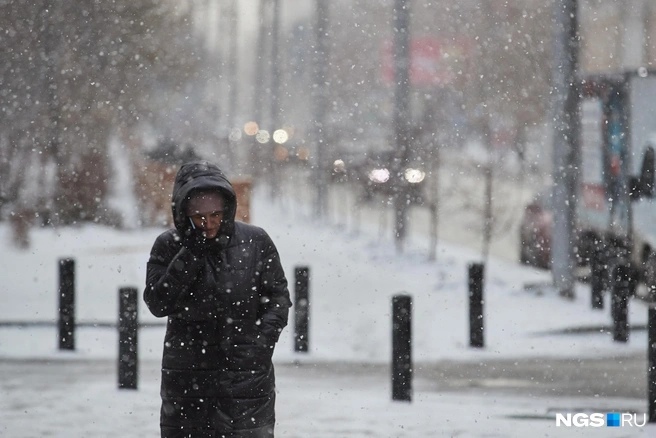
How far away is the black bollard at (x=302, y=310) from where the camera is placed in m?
12.4

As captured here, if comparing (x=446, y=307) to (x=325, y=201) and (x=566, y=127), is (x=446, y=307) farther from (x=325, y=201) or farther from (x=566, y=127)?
→ (x=325, y=201)

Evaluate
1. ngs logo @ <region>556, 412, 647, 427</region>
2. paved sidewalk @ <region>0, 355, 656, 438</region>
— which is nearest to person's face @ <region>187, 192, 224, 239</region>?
paved sidewalk @ <region>0, 355, 656, 438</region>

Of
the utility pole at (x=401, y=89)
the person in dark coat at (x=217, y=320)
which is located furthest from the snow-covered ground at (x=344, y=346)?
the person in dark coat at (x=217, y=320)

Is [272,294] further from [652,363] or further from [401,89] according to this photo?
[401,89]

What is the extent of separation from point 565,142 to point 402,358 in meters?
7.32

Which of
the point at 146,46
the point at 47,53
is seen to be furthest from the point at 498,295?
the point at 146,46

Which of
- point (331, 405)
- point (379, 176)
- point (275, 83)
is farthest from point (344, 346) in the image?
point (275, 83)

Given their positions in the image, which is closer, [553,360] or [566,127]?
[553,360]

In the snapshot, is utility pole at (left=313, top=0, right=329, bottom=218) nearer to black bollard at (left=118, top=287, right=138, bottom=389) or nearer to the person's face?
black bollard at (left=118, top=287, right=138, bottom=389)

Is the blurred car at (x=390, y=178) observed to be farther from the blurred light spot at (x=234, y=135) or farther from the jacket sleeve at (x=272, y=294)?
the blurred light spot at (x=234, y=135)

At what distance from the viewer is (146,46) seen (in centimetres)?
2972

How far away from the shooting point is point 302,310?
40.6 ft

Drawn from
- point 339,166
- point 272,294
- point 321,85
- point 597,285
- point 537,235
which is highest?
point 321,85

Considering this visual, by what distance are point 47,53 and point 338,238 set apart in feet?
27.3
